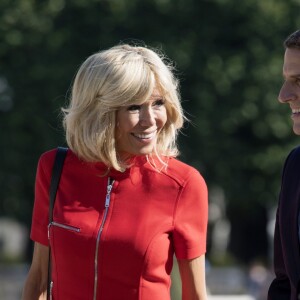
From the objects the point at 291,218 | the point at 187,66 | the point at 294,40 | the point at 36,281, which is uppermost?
the point at 294,40

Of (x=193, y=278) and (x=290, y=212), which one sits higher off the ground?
(x=290, y=212)

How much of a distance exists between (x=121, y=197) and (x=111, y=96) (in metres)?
0.42

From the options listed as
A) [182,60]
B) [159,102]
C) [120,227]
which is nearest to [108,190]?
[120,227]

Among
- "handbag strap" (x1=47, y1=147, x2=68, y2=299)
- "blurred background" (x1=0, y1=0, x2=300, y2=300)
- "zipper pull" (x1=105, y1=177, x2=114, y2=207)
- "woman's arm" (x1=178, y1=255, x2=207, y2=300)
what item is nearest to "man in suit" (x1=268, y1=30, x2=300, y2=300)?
"woman's arm" (x1=178, y1=255, x2=207, y2=300)

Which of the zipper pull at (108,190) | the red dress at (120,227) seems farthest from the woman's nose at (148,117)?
the zipper pull at (108,190)

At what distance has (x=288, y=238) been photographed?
415 centimetres

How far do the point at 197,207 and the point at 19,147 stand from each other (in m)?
22.0

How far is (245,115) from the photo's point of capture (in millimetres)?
25797

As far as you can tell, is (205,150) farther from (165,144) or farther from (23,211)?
(165,144)

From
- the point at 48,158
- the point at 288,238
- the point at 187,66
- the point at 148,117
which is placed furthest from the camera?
the point at 187,66

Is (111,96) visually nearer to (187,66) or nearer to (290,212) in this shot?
(290,212)

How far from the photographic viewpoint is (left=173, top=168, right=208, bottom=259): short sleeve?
4.36 metres

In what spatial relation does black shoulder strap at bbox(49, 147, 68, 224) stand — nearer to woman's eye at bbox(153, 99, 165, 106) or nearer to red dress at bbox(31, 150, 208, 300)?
red dress at bbox(31, 150, 208, 300)

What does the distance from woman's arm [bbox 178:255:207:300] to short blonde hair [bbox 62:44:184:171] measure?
0.48 m
